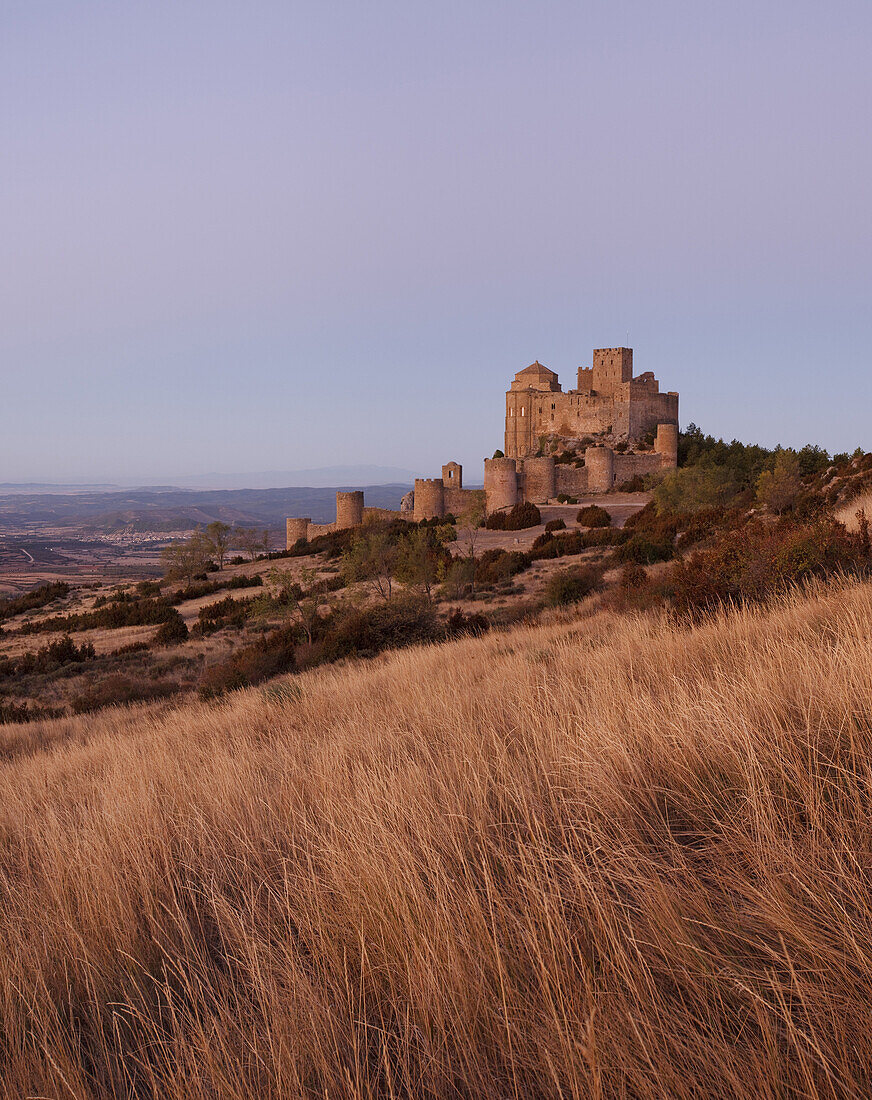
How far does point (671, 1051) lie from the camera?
A: 1.47 meters

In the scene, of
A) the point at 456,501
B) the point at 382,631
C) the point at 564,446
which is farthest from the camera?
the point at 564,446

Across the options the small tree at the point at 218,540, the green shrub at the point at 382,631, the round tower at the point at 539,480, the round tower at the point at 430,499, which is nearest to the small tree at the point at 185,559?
the small tree at the point at 218,540

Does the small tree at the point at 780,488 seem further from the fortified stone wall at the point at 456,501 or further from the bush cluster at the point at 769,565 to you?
the fortified stone wall at the point at 456,501

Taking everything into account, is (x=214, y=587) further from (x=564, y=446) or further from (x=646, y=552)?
(x=564, y=446)

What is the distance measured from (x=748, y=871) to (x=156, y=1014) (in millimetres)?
1810

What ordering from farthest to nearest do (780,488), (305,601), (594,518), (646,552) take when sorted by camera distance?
(594,518) → (780,488) → (305,601) → (646,552)

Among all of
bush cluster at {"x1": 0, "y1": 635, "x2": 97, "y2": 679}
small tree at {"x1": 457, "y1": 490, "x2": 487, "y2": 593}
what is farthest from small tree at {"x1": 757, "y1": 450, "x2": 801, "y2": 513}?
bush cluster at {"x1": 0, "y1": 635, "x2": 97, "y2": 679}

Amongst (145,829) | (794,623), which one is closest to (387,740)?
(145,829)

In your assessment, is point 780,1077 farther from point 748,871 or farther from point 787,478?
point 787,478

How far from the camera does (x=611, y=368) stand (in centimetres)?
5325

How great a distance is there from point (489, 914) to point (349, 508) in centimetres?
4720

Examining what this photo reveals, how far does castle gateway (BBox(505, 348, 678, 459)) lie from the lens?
164ft

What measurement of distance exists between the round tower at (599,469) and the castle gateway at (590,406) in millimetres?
5405

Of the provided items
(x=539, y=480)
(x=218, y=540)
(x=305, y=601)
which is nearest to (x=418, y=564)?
(x=305, y=601)
